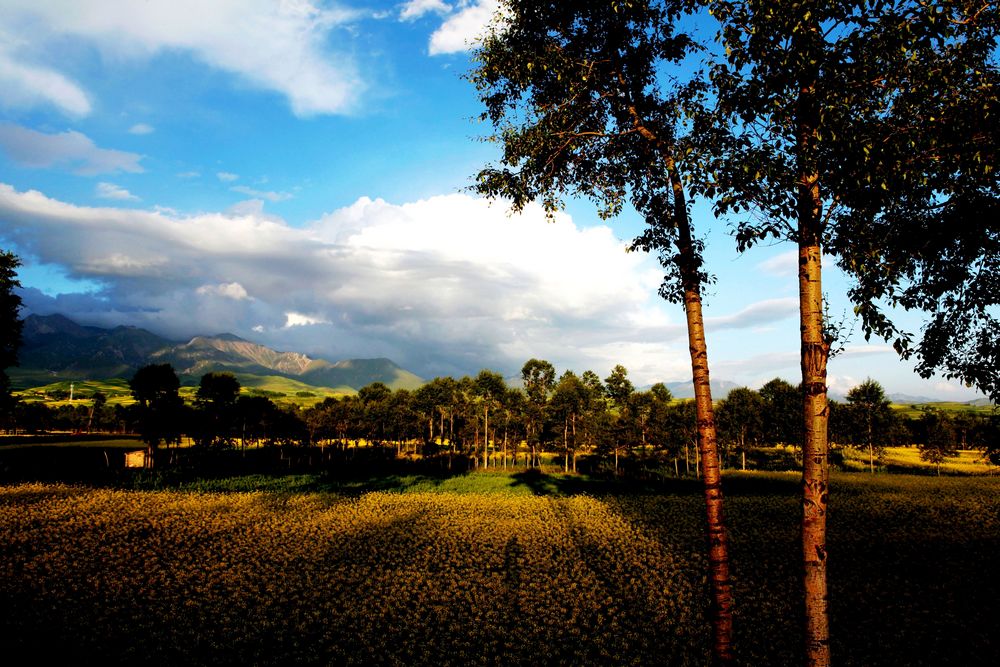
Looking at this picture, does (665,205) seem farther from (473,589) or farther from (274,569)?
(274,569)

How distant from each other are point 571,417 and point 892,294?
261 feet

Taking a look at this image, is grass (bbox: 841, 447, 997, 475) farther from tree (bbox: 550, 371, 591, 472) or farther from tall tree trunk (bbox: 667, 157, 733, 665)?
tall tree trunk (bbox: 667, 157, 733, 665)

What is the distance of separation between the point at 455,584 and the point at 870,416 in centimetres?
8221

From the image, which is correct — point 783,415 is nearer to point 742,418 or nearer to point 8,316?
point 742,418

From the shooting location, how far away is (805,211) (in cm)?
760

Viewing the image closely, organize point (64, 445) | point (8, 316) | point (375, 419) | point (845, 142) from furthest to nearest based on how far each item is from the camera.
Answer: point (375, 419) < point (64, 445) < point (8, 316) < point (845, 142)

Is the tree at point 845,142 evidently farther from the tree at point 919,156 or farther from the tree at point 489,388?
the tree at point 489,388

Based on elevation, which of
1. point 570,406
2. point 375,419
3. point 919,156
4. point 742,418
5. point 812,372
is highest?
point 919,156

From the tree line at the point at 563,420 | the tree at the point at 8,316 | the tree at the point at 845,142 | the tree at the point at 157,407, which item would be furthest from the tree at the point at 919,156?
the tree at the point at 157,407

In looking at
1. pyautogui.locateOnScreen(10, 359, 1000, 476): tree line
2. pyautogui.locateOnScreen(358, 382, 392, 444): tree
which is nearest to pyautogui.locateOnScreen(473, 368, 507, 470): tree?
pyautogui.locateOnScreen(10, 359, 1000, 476): tree line

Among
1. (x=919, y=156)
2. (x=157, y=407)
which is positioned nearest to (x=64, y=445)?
(x=157, y=407)

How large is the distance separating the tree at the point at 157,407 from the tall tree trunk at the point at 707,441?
260 ft

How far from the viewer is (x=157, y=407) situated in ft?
241

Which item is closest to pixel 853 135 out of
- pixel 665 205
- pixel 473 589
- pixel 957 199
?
pixel 957 199
